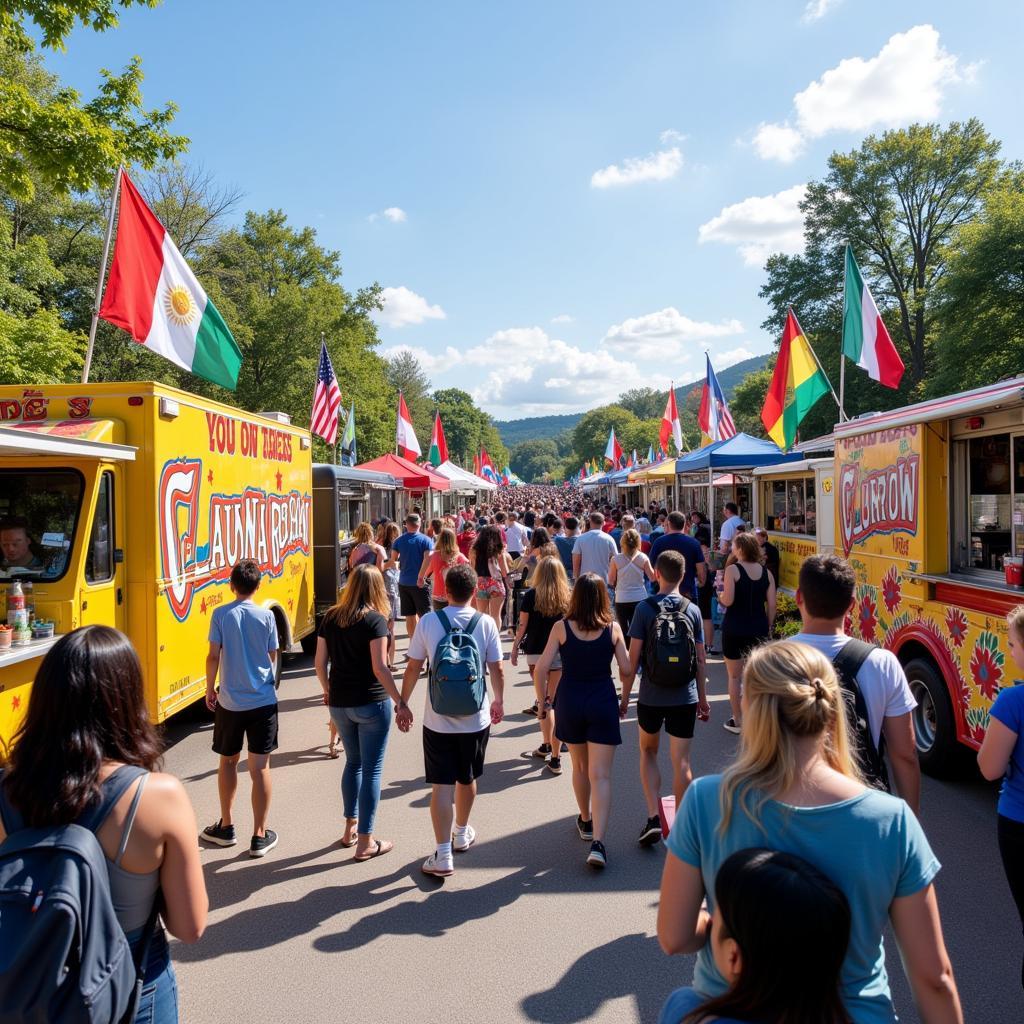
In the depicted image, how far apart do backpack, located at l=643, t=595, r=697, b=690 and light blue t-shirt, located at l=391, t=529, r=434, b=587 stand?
18.3 feet

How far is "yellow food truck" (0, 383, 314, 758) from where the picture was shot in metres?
5.55

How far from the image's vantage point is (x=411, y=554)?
1020cm

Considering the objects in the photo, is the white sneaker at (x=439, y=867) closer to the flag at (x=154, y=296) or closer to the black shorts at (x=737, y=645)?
the black shorts at (x=737, y=645)

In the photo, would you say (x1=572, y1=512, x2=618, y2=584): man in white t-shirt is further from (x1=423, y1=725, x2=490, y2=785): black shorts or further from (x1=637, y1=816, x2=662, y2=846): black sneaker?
(x1=423, y1=725, x2=490, y2=785): black shorts

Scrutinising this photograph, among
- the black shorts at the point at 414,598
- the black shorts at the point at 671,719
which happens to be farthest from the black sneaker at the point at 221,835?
the black shorts at the point at 414,598

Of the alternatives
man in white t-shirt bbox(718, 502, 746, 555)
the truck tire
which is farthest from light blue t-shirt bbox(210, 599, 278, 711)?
man in white t-shirt bbox(718, 502, 746, 555)

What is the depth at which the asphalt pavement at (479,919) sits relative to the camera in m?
3.46

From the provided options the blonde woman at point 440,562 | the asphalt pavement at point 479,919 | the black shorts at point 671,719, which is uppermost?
the blonde woman at point 440,562

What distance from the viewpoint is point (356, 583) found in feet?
16.6

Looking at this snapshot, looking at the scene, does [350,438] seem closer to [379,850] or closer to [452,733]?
[379,850]

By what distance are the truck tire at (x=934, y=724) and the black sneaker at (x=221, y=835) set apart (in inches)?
189

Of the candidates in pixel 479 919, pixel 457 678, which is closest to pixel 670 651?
pixel 457 678

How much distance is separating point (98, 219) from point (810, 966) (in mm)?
A: 28112

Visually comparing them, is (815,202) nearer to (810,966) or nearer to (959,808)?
(959,808)
